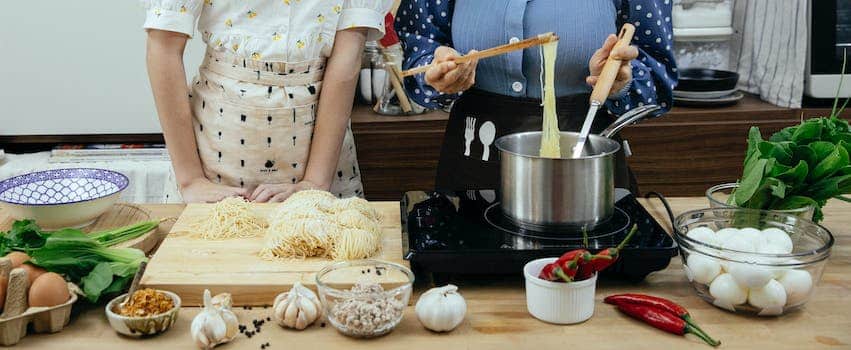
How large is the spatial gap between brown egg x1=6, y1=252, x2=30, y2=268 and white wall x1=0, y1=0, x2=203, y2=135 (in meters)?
2.11

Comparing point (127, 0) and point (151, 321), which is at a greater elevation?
point (127, 0)

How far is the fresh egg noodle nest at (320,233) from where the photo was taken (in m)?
1.60

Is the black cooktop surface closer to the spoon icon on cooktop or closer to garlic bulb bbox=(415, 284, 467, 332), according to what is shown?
garlic bulb bbox=(415, 284, 467, 332)

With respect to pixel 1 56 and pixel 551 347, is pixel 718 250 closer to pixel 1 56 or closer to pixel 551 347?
pixel 551 347

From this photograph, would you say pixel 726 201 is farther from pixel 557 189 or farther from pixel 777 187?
pixel 557 189

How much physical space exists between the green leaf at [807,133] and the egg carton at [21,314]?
1.40 metres

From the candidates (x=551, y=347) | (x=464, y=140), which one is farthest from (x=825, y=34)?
(x=551, y=347)

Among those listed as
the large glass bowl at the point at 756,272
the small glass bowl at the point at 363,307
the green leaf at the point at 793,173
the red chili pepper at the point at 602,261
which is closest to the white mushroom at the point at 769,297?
the large glass bowl at the point at 756,272

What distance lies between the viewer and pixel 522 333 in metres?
1.37

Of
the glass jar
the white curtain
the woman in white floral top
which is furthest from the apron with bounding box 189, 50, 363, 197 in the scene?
the white curtain

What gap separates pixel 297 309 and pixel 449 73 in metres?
0.66

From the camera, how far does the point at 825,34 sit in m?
3.29

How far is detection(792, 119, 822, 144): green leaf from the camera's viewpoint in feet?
5.58

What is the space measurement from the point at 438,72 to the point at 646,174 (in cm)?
185
